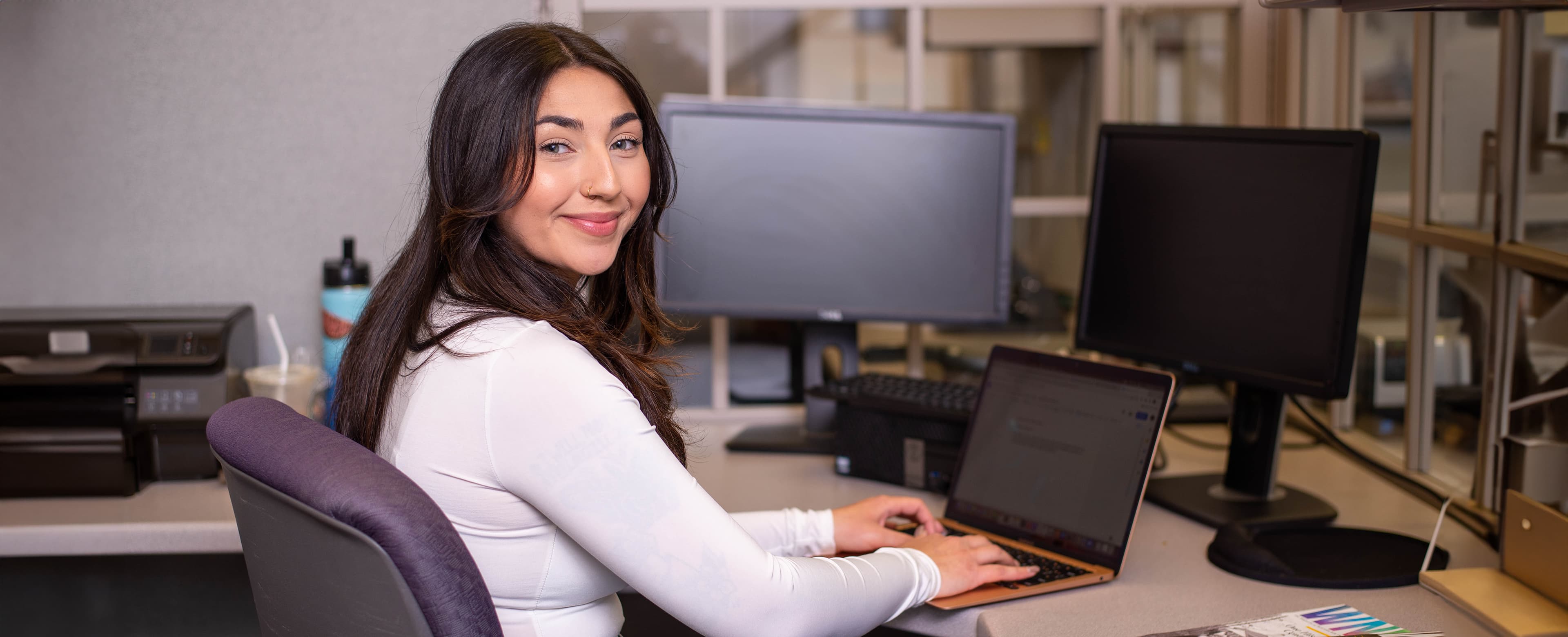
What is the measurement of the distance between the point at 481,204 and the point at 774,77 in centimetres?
142

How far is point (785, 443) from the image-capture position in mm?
1887

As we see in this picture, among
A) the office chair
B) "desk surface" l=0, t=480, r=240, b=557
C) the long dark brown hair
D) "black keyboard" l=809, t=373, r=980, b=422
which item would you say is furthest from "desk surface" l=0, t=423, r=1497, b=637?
the office chair

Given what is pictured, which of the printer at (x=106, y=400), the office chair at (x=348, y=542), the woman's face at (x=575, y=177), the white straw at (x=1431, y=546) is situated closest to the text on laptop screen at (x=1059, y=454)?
the white straw at (x=1431, y=546)

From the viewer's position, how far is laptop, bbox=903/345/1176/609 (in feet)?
4.39

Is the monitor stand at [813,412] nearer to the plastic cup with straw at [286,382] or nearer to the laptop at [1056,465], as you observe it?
the laptop at [1056,465]

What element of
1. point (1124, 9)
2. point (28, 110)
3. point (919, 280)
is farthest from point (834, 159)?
point (28, 110)

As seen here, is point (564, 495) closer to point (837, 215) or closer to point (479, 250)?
point (479, 250)

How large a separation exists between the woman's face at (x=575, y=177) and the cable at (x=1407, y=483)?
3.57ft

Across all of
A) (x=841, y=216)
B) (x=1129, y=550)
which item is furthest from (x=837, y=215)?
(x=1129, y=550)

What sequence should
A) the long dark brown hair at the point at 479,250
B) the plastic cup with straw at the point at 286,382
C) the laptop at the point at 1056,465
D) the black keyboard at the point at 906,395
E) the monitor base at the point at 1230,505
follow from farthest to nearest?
the plastic cup with straw at the point at 286,382, the black keyboard at the point at 906,395, the monitor base at the point at 1230,505, the laptop at the point at 1056,465, the long dark brown hair at the point at 479,250

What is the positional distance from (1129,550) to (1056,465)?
0.13 m

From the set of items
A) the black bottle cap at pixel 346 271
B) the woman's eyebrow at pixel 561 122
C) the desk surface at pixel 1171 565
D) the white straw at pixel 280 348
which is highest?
the woman's eyebrow at pixel 561 122

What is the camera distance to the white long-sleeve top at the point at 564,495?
0.96 m

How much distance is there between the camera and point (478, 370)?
987mm
